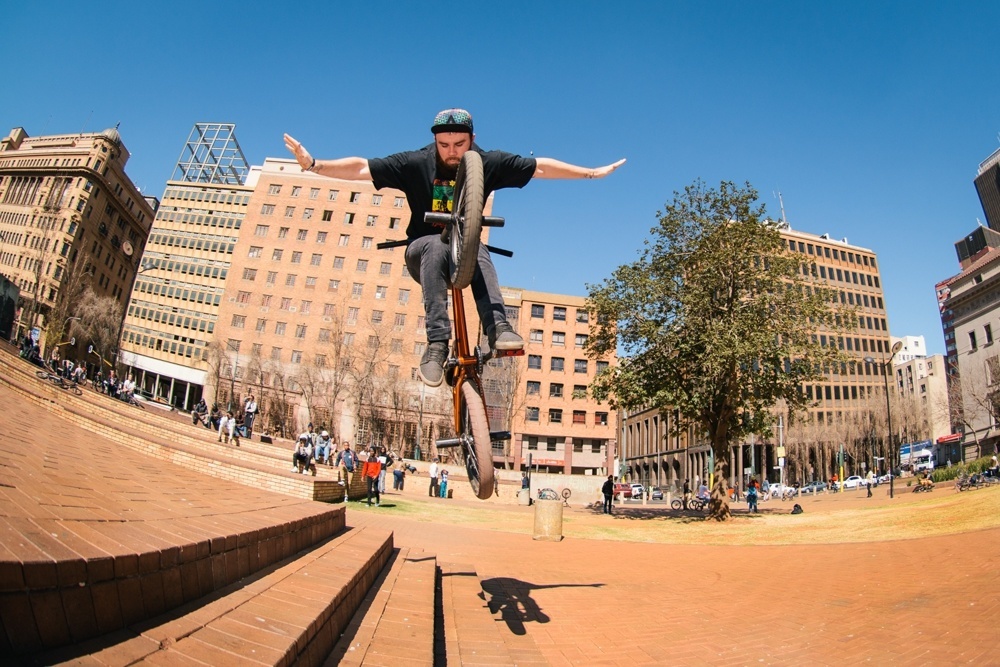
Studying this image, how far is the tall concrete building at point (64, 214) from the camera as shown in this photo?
7031 centimetres

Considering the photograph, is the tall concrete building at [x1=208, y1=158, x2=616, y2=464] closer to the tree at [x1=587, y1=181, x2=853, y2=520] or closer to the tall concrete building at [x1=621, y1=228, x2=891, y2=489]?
the tall concrete building at [x1=621, y1=228, x2=891, y2=489]

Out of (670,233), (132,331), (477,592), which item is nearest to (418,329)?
(132,331)

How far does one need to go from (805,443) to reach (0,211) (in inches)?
4532

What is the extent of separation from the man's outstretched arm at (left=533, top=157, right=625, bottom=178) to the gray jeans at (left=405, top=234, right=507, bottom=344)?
3.78 ft

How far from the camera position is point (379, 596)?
489cm

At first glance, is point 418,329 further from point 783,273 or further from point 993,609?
point 993,609

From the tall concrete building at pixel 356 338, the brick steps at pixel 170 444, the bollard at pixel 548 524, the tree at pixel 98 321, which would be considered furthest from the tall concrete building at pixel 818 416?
the tree at pixel 98 321

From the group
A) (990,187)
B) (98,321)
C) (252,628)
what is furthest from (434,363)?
(990,187)

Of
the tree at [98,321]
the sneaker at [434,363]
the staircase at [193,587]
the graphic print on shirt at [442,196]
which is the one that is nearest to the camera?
the staircase at [193,587]

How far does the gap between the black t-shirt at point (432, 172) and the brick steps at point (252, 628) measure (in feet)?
11.2

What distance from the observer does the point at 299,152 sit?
5375 mm

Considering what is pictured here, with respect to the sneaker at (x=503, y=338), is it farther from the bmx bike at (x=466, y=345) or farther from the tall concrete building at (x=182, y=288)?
the tall concrete building at (x=182, y=288)

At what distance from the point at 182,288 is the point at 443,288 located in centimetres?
7654

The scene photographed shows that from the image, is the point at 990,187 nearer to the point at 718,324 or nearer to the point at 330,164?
the point at 718,324
